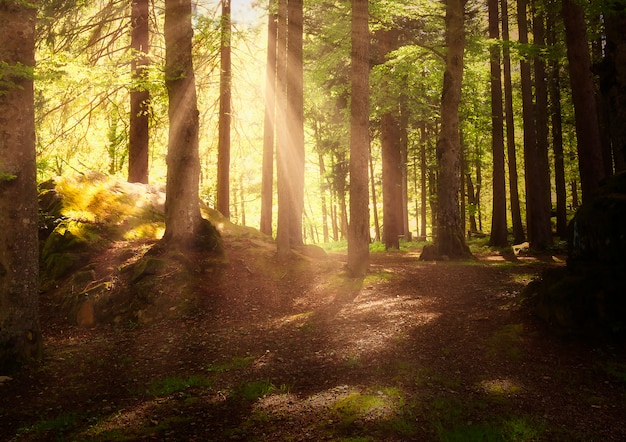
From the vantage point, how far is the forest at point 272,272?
193 inches

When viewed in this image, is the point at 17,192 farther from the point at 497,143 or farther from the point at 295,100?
the point at 497,143

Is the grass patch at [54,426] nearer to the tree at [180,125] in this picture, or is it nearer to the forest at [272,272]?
the forest at [272,272]

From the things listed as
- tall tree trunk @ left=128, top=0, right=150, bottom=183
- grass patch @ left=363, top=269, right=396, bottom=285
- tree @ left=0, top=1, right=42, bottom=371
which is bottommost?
grass patch @ left=363, top=269, right=396, bottom=285

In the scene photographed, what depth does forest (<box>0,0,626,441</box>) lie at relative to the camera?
193 inches

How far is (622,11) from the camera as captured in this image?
780 centimetres

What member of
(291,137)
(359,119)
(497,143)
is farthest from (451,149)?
(497,143)

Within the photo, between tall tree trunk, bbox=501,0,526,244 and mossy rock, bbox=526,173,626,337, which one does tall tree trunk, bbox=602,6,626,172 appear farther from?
tall tree trunk, bbox=501,0,526,244

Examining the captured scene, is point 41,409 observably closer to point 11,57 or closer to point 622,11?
point 11,57

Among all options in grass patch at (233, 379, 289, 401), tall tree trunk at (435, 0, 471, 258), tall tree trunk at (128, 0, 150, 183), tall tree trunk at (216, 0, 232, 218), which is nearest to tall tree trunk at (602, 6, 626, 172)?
tall tree trunk at (435, 0, 471, 258)

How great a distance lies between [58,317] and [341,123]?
51.7 feet

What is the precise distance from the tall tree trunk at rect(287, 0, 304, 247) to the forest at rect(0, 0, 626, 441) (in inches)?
2.8

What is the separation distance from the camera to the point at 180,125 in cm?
1030

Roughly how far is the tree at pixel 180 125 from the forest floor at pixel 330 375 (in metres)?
1.94

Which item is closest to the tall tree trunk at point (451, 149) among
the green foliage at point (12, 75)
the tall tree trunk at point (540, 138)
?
the tall tree trunk at point (540, 138)
